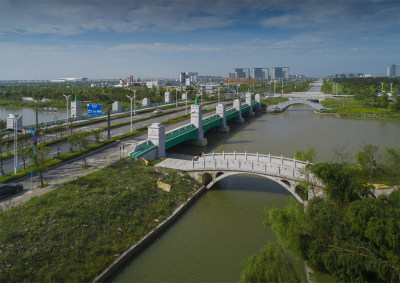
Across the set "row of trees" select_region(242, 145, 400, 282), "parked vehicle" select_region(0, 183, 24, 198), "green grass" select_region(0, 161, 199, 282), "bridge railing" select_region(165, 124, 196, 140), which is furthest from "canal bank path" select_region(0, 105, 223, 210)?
"row of trees" select_region(242, 145, 400, 282)

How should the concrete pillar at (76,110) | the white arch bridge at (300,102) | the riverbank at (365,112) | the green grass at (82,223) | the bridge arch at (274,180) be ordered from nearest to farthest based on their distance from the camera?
the green grass at (82,223)
the bridge arch at (274,180)
the concrete pillar at (76,110)
the riverbank at (365,112)
the white arch bridge at (300,102)

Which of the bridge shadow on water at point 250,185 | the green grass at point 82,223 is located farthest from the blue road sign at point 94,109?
the bridge shadow on water at point 250,185

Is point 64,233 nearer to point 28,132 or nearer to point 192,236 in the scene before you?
point 192,236

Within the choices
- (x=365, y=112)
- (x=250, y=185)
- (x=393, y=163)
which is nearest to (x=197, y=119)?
(x=250, y=185)

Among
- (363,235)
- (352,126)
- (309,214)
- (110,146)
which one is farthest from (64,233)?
(352,126)

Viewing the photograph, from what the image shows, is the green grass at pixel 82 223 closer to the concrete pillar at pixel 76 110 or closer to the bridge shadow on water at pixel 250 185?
the bridge shadow on water at pixel 250 185

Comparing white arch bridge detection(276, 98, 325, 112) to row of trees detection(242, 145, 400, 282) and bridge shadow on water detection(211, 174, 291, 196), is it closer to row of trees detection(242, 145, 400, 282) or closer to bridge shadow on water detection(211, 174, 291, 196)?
bridge shadow on water detection(211, 174, 291, 196)

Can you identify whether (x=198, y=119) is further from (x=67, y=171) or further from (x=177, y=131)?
(x=67, y=171)
